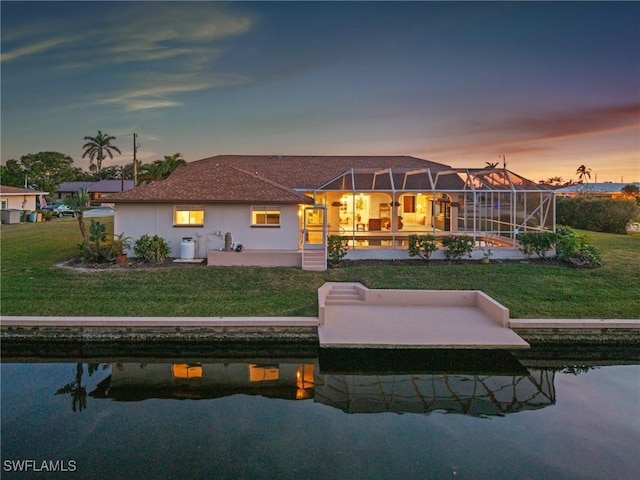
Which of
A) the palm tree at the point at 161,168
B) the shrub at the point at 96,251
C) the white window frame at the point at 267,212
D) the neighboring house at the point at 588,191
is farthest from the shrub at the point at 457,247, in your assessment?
the palm tree at the point at 161,168

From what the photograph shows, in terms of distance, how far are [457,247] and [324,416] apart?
11468 millimetres

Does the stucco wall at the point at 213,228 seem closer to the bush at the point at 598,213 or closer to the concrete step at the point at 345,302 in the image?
the concrete step at the point at 345,302

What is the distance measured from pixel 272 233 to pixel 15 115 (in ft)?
71.1

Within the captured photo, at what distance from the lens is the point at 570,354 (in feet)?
33.2

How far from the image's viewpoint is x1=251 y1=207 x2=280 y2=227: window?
17406 mm

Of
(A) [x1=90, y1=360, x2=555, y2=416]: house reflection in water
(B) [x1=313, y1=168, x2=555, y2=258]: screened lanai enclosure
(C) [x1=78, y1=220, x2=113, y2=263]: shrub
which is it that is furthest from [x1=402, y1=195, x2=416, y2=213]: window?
(A) [x1=90, y1=360, x2=555, y2=416]: house reflection in water

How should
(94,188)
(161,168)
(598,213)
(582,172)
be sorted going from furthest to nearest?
(582,172)
(94,188)
(161,168)
(598,213)

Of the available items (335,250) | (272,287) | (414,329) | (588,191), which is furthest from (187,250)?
(588,191)

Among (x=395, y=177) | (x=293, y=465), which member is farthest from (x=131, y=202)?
(x=293, y=465)

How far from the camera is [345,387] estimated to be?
8.37 meters

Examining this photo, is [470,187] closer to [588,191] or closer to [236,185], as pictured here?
[236,185]

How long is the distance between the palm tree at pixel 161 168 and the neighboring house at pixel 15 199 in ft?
43.7

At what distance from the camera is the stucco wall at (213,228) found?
17188 mm

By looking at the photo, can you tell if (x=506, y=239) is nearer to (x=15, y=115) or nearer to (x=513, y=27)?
(x=513, y=27)
